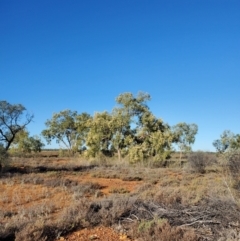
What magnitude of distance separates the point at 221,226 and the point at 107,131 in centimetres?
2699

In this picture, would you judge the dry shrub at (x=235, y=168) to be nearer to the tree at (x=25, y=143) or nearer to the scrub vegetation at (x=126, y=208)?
the scrub vegetation at (x=126, y=208)

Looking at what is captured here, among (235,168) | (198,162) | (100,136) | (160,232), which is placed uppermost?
(100,136)

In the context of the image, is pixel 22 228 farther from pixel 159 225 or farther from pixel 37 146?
pixel 37 146

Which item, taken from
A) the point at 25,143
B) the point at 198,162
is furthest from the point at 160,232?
the point at 25,143

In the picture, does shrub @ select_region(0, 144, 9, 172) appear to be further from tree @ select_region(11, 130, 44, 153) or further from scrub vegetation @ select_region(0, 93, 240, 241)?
tree @ select_region(11, 130, 44, 153)

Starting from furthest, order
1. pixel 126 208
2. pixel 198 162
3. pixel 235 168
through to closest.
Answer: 1. pixel 198 162
2. pixel 126 208
3. pixel 235 168

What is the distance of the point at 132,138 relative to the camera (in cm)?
3272

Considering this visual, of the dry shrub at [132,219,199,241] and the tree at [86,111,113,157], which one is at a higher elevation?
the tree at [86,111,113,157]

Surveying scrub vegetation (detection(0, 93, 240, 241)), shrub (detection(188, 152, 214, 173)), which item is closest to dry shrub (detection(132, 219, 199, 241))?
scrub vegetation (detection(0, 93, 240, 241))

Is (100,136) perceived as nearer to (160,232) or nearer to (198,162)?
(198,162)

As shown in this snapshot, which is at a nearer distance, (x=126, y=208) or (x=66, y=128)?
(x=126, y=208)

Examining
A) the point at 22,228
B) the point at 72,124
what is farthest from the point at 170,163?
the point at 22,228

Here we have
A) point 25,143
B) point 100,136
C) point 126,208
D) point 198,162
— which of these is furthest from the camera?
point 25,143

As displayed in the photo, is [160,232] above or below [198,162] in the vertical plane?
below
